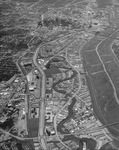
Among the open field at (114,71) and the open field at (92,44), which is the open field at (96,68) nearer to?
the open field at (114,71)

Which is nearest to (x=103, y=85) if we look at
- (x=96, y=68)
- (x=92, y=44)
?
(x=96, y=68)

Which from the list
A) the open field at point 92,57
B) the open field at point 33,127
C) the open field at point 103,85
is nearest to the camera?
the open field at point 33,127

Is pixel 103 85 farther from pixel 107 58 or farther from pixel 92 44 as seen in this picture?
pixel 92 44

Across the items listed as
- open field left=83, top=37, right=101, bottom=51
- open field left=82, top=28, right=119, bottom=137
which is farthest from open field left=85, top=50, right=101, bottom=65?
open field left=83, top=37, right=101, bottom=51

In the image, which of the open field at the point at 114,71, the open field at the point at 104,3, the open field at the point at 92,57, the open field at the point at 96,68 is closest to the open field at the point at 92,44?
the open field at the point at 92,57

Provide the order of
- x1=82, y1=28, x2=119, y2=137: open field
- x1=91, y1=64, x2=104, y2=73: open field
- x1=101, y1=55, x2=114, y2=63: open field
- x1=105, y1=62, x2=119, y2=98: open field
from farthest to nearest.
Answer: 1. x1=101, y1=55, x2=114, y2=63: open field
2. x1=91, y1=64, x2=104, y2=73: open field
3. x1=105, y1=62, x2=119, y2=98: open field
4. x1=82, y1=28, x2=119, y2=137: open field

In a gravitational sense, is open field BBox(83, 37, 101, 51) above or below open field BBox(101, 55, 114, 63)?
below

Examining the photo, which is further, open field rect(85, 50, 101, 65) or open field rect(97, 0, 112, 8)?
open field rect(97, 0, 112, 8)

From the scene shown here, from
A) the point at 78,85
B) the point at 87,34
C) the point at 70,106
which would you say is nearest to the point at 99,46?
the point at 87,34

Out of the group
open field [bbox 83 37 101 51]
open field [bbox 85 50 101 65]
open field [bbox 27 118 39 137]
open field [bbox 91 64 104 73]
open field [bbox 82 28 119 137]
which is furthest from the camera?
open field [bbox 83 37 101 51]

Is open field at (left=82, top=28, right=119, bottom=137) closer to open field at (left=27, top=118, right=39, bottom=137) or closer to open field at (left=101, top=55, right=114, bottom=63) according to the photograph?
open field at (left=101, top=55, right=114, bottom=63)

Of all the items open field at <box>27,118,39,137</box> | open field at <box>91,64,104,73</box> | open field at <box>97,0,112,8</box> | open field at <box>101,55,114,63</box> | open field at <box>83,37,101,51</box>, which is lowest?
open field at <box>97,0,112,8</box>
